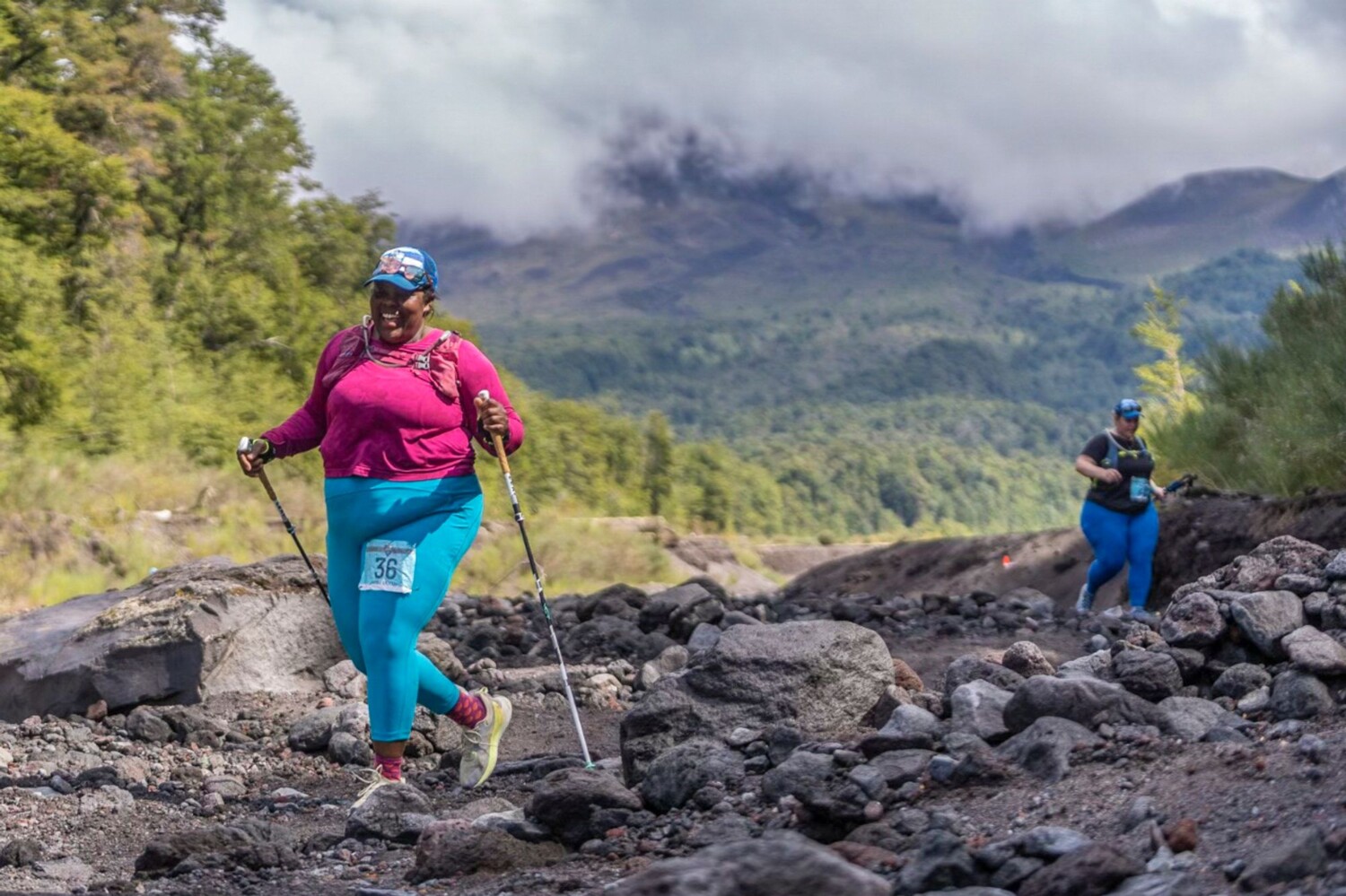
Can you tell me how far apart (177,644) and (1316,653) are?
6.39 metres

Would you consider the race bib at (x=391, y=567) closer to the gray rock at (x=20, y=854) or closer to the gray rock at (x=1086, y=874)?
the gray rock at (x=20, y=854)

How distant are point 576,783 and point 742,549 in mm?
46867

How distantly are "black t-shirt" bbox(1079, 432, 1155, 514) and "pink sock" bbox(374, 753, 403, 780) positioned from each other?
8157 mm

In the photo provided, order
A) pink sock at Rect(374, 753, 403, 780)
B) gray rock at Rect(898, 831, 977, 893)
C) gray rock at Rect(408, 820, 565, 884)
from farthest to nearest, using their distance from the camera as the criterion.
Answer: pink sock at Rect(374, 753, 403, 780) → gray rock at Rect(408, 820, 565, 884) → gray rock at Rect(898, 831, 977, 893)

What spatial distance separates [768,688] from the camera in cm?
670

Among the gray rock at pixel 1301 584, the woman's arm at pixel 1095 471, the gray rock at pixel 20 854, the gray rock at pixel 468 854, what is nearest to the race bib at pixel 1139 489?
the woman's arm at pixel 1095 471

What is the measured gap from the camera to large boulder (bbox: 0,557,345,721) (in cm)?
923

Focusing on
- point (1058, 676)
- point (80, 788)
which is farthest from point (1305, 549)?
point (80, 788)

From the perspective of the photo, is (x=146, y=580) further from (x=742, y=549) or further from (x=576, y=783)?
(x=742, y=549)

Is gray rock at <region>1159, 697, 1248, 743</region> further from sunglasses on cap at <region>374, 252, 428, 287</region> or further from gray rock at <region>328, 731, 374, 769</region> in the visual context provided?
gray rock at <region>328, 731, 374, 769</region>

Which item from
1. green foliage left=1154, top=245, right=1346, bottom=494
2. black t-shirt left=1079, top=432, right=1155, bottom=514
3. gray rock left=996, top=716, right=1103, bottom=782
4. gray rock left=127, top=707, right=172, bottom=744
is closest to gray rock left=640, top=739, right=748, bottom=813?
gray rock left=996, top=716, right=1103, bottom=782

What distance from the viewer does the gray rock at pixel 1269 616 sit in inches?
243

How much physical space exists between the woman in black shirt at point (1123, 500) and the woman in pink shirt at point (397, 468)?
7.91 meters

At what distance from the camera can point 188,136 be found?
127 feet
